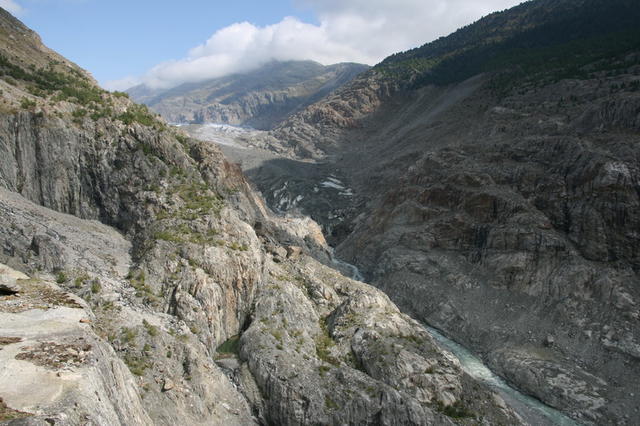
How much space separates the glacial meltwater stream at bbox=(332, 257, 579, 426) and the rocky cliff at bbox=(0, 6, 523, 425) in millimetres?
8751

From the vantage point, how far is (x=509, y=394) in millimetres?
40750

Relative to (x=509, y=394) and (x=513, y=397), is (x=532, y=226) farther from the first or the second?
(x=513, y=397)

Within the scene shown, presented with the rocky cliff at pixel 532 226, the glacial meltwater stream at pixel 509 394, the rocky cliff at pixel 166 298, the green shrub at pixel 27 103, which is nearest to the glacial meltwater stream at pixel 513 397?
the glacial meltwater stream at pixel 509 394

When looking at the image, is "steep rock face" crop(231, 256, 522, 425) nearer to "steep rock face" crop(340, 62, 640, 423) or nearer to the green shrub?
"steep rock face" crop(340, 62, 640, 423)

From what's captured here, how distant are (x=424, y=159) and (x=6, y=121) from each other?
61196mm

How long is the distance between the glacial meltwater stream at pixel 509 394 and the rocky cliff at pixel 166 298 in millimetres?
8751

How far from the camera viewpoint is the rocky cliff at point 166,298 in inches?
846

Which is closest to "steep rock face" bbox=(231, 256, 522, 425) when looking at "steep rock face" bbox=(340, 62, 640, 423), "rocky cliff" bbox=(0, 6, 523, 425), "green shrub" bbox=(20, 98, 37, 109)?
"rocky cliff" bbox=(0, 6, 523, 425)

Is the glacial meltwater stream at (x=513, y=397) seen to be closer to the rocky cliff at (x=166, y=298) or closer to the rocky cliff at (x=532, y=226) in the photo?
the rocky cliff at (x=532, y=226)

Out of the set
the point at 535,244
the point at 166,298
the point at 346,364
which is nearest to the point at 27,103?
the point at 166,298

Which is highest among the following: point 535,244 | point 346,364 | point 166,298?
point 166,298

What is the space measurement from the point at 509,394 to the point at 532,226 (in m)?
23.7

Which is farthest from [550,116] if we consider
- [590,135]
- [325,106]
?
[325,106]

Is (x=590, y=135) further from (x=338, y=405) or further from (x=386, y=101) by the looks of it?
(x=386, y=101)
